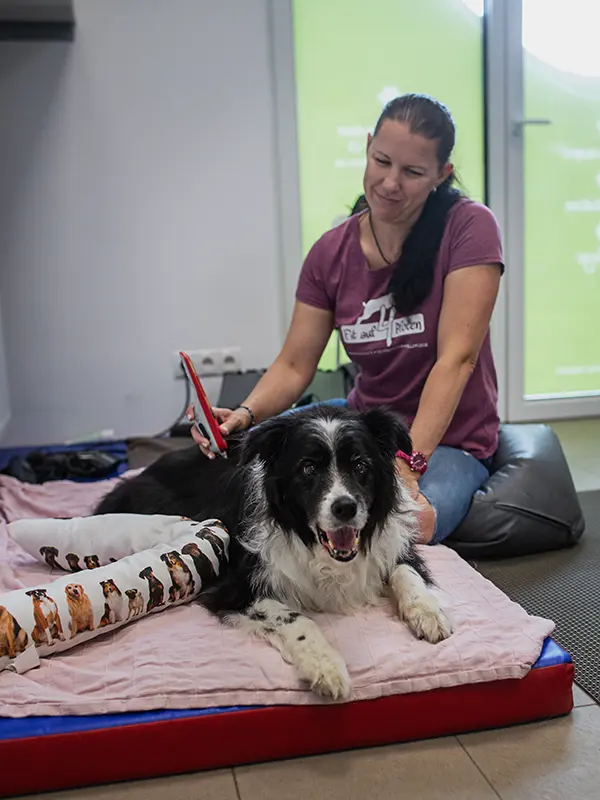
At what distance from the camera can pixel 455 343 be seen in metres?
2.35

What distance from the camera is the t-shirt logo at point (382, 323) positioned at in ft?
8.19

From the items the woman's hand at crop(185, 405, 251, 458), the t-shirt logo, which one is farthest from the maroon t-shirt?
the woman's hand at crop(185, 405, 251, 458)

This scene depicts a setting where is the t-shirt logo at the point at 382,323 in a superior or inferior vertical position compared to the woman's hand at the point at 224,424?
superior

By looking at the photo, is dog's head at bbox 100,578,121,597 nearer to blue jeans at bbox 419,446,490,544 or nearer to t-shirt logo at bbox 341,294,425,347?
blue jeans at bbox 419,446,490,544

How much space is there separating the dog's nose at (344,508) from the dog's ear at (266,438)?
23 cm

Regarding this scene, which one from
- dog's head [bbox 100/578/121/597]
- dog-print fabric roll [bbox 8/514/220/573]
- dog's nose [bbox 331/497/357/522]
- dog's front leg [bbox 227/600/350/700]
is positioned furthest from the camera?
dog-print fabric roll [bbox 8/514/220/573]

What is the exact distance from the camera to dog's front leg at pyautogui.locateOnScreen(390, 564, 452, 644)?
1717 mm

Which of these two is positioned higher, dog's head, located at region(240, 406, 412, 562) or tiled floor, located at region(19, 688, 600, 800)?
dog's head, located at region(240, 406, 412, 562)

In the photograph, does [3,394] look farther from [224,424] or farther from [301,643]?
[301,643]

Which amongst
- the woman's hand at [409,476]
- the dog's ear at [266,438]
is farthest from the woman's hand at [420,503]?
the dog's ear at [266,438]

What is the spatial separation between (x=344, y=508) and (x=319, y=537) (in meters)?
0.15

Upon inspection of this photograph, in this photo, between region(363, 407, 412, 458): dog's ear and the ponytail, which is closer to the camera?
region(363, 407, 412, 458): dog's ear

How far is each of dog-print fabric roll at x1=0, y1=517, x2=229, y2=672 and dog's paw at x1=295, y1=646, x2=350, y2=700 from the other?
1.40 feet

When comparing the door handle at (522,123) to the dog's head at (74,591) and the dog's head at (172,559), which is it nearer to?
the dog's head at (172,559)
